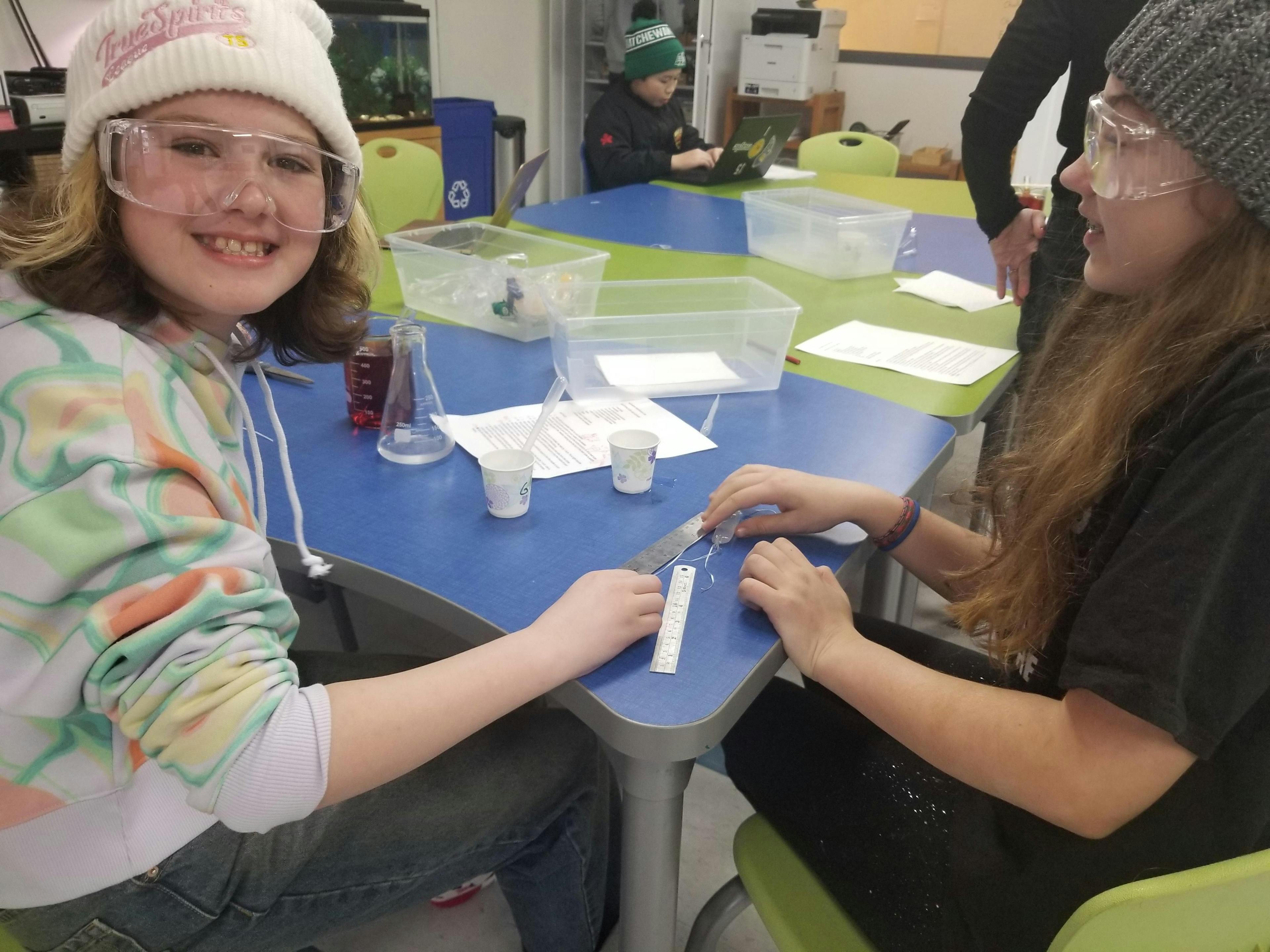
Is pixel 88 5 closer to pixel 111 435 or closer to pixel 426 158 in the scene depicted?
pixel 426 158

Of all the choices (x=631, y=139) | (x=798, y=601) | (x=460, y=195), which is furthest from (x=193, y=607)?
(x=460, y=195)

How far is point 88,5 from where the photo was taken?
11.6 feet

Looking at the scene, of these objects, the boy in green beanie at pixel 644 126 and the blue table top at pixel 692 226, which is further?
the boy in green beanie at pixel 644 126

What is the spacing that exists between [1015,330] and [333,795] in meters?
1.62

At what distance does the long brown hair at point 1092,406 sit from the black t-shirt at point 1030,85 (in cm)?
78

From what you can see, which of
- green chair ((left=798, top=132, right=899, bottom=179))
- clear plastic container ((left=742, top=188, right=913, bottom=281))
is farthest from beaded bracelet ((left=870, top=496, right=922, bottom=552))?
green chair ((left=798, top=132, right=899, bottom=179))

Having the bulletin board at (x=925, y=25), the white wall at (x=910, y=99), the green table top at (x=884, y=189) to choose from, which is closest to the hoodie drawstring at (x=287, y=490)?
the green table top at (x=884, y=189)

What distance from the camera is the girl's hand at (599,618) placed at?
2.66 ft

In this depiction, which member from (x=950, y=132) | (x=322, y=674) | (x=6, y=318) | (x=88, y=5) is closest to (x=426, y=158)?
(x=88, y=5)

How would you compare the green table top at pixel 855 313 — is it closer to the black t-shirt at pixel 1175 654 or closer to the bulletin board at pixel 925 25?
the black t-shirt at pixel 1175 654

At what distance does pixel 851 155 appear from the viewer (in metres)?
3.84

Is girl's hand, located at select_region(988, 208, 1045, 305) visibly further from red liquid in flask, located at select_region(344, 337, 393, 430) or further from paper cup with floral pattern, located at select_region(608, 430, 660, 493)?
red liquid in flask, located at select_region(344, 337, 393, 430)

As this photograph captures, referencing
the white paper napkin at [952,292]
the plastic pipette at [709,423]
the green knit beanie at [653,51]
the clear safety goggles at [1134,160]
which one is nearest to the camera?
the clear safety goggles at [1134,160]

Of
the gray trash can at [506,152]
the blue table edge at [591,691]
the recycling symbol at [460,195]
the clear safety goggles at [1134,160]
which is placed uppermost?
the clear safety goggles at [1134,160]
